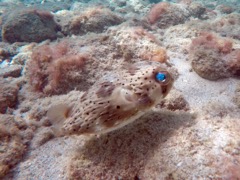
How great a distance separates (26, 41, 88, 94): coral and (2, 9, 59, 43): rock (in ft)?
11.8

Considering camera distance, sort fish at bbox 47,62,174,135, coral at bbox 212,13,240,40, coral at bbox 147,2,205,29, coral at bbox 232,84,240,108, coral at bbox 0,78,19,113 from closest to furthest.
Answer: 1. fish at bbox 47,62,174,135
2. coral at bbox 232,84,240,108
3. coral at bbox 0,78,19,113
4. coral at bbox 212,13,240,40
5. coral at bbox 147,2,205,29

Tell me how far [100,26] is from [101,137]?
234 inches

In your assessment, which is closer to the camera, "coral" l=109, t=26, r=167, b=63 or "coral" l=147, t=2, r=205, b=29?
"coral" l=109, t=26, r=167, b=63

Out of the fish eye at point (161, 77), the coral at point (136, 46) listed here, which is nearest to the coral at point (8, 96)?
the coral at point (136, 46)

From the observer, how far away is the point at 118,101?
2377 millimetres

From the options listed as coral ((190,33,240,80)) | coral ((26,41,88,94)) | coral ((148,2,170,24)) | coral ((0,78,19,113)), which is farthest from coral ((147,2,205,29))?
coral ((0,78,19,113))

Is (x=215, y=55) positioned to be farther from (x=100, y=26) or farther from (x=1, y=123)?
(x=100, y=26)

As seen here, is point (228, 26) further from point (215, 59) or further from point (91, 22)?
point (91, 22)

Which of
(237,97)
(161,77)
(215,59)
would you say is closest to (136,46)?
(215,59)

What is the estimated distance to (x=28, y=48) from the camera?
6770 mm

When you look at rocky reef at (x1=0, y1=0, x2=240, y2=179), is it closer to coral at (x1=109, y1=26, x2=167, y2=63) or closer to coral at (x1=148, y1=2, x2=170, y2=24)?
coral at (x1=109, y1=26, x2=167, y2=63)

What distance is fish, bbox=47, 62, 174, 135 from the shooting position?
2369 mm

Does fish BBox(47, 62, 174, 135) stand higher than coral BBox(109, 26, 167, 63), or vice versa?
fish BBox(47, 62, 174, 135)

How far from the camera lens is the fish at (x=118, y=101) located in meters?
2.37
